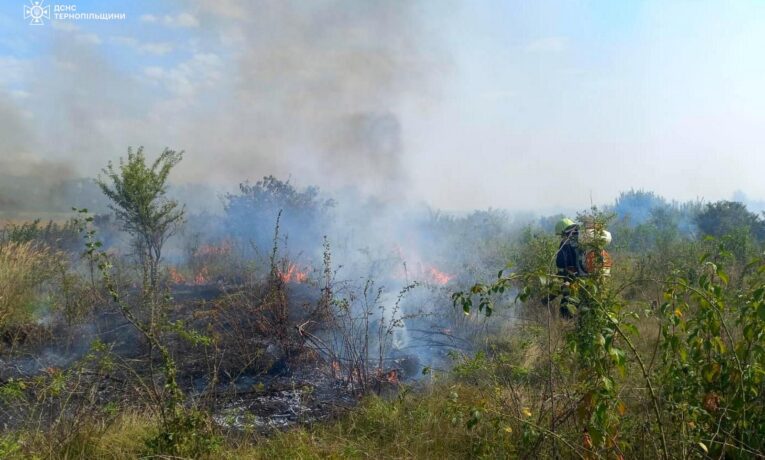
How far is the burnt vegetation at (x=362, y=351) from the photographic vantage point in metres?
2.40

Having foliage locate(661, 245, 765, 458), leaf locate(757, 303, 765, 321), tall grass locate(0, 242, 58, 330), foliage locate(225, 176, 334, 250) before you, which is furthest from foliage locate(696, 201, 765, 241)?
tall grass locate(0, 242, 58, 330)

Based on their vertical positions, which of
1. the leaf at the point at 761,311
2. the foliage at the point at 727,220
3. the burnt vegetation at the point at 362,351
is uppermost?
the foliage at the point at 727,220

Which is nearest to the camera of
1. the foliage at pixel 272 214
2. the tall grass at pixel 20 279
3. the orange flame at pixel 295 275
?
the tall grass at pixel 20 279

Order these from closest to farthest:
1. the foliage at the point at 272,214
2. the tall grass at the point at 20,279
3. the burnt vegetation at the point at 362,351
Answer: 1. the burnt vegetation at the point at 362,351
2. the tall grass at the point at 20,279
3. the foliage at the point at 272,214

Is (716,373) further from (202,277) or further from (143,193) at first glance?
(202,277)

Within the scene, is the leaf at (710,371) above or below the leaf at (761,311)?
below

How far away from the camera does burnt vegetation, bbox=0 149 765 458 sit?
94.4 inches

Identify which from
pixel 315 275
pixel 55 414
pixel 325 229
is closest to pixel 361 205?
pixel 325 229

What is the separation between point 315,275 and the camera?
36.8 feet

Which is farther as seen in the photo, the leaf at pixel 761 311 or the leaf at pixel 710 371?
the leaf at pixel 710 371

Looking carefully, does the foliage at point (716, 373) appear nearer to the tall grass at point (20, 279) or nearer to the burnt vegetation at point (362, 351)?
the burnt vegetation at point (362, 351)

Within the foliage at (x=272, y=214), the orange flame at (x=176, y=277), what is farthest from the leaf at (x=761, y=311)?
the foliage at (x=272, y=214)

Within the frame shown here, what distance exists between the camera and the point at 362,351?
502 centimetres

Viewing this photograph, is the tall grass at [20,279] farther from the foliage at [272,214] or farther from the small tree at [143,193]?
the foliage at [272,214]
